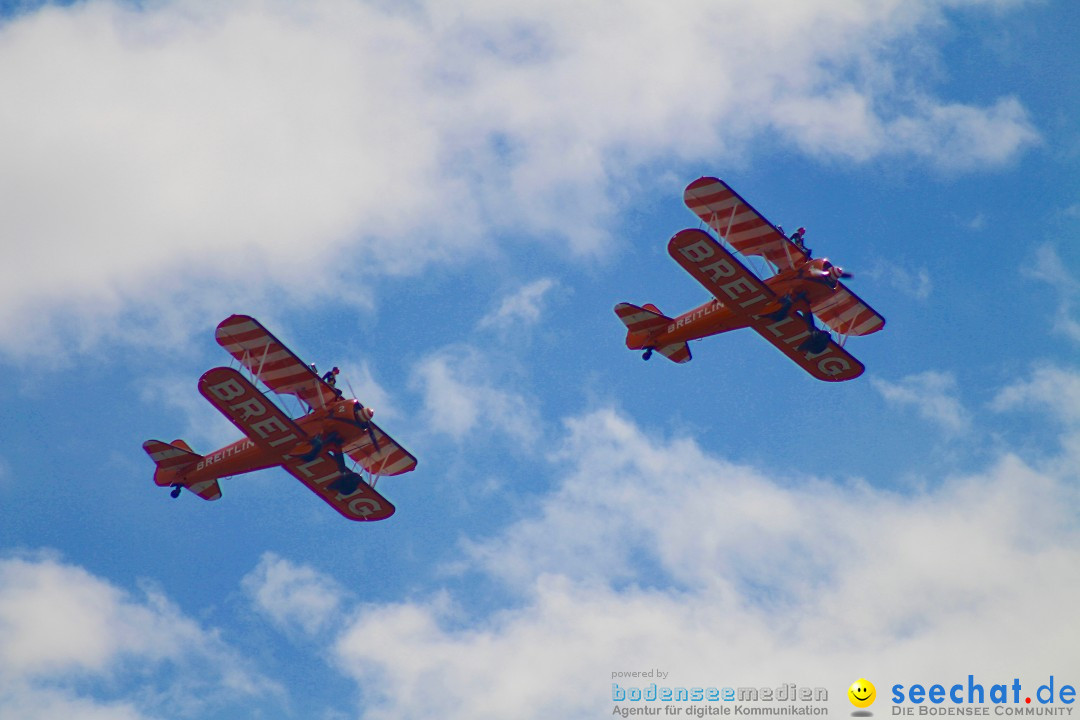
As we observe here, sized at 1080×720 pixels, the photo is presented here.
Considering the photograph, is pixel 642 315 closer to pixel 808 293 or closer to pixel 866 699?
pixel 808 293

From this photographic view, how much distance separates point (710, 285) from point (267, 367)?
1548cm

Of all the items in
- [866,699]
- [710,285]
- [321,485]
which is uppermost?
[710,285]

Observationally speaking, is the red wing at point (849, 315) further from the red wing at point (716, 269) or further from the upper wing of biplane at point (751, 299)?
the red wing at point (716, 269)

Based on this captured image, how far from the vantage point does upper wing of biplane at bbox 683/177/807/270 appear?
6016cm

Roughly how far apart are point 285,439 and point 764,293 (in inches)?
676

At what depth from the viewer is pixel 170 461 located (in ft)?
215

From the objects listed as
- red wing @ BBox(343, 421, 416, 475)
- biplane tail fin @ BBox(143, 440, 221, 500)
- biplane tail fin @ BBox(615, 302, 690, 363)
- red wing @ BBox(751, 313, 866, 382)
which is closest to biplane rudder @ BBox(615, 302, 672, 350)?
biplane tail fin @ BBox(615, 302, 690, 363)

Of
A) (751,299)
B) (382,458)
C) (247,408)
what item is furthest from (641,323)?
(247,408)

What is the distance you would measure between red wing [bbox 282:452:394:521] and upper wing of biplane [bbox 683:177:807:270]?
1585cm

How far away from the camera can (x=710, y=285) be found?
5925cm

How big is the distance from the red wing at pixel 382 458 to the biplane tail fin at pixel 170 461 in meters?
5.60

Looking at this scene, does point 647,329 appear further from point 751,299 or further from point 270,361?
point 270,361

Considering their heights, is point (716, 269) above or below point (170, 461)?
above

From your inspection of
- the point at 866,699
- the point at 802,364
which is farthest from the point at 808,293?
the point at 866,699
